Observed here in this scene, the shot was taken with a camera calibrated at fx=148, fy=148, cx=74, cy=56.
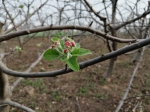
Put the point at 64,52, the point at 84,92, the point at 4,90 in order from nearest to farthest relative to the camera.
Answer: the point at 64,52
the point at 4,90
the point at 84,92

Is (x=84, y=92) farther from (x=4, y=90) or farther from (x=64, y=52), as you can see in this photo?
(x=64, y=52)

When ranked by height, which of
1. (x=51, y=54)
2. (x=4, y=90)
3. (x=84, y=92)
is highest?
(x=51, y=54)

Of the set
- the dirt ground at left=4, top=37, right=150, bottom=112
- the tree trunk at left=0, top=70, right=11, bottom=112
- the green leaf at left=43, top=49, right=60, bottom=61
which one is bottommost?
the dirt ground at left=4, top=37, right=150, bottom=112

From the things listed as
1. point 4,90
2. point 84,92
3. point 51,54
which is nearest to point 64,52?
point 51,54

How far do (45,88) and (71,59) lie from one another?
277 centimetres

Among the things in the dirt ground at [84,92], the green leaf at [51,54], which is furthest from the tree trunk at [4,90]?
the dirt ground at [84,92]

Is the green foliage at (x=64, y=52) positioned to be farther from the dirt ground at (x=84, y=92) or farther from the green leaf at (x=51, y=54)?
the dirt ground at (x=84, y=92)

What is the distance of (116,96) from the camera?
8.91 ft

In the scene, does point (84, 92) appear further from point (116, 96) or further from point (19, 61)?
point (19, 61)

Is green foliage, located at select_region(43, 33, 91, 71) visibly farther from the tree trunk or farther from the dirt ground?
the dirt ground

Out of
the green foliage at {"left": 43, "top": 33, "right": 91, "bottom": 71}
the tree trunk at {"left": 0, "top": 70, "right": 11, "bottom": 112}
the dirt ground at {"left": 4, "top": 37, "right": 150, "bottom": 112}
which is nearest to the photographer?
the green foliage at {"left": 43, "top": 33, "right": 91, "bottom": 71}

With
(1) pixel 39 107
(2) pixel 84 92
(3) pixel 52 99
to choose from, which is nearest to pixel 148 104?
(2) pixel 84 92

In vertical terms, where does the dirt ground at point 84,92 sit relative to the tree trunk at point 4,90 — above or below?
below

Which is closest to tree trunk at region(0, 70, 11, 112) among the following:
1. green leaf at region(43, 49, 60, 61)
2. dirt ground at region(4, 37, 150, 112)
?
green leaf at region(43, 49, 60, 61)
